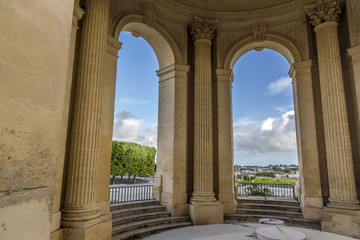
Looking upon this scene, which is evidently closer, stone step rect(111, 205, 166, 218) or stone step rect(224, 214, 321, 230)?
stone step rect(111, 205, 166, 218)

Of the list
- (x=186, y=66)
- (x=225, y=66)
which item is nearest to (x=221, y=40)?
(x=225, y=66)

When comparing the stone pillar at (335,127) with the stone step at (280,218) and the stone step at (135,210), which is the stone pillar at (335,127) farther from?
the stone step at (135,210)

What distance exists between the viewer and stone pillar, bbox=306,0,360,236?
37.5 feet

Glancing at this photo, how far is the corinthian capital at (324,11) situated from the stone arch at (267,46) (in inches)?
71.6

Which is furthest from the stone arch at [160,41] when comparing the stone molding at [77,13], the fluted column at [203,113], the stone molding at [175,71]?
the stone molding at [77,13]

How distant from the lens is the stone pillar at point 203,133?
1333 cm

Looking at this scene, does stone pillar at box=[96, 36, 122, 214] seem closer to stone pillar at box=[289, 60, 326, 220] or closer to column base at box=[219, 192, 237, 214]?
column base at box=[219, 192, 237, 214]

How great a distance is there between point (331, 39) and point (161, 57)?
33.0ft

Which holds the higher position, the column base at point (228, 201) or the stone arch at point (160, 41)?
the stone arch at point (160, 41)

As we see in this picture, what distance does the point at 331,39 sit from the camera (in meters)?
13.3

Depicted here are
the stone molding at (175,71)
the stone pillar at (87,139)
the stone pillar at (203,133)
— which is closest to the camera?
the stone pillar at (87,139)

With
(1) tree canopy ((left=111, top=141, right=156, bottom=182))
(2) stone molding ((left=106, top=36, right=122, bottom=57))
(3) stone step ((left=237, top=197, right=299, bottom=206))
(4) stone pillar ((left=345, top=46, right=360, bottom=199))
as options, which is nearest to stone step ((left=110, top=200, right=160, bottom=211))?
(3) stone step ((left=237, top=197, right=299, bottom=206))

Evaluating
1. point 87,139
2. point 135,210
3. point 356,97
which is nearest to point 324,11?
point 356,97

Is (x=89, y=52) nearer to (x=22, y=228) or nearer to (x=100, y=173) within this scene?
(x=100, y=173)
